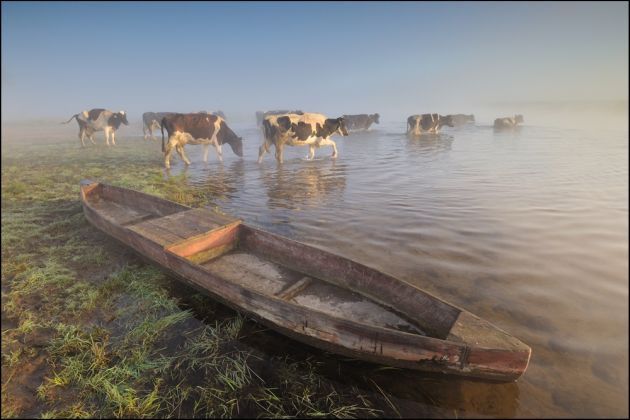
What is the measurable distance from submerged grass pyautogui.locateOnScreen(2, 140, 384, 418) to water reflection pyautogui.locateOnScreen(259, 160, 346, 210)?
4698 millimetres

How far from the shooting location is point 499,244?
19.6ft

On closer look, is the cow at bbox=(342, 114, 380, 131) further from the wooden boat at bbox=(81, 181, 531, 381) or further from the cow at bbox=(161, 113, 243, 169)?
the wooden boat at bbox=(81, 181, 531, 381)

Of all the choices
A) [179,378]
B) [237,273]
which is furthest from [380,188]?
[179,378]

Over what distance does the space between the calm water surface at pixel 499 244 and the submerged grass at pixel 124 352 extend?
1237 mm

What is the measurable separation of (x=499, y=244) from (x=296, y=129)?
1137 centimetres

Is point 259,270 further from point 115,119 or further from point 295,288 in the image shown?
point 115,119

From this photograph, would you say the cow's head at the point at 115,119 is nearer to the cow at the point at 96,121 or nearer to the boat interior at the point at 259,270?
the cow at the point at 96,121


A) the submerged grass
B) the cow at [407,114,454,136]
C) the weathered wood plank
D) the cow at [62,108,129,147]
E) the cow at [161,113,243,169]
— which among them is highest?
the cow at [407,114,454,136]

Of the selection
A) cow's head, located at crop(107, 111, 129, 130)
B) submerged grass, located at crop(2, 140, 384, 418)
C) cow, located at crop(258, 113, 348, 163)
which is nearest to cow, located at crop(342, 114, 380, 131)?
cow, located at crop(258, 113, 348, 163)

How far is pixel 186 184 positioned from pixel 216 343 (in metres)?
9.35

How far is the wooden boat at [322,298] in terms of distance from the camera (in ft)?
9.14

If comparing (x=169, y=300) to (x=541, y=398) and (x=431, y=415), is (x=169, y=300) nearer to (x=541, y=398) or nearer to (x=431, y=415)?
(x=431, y=415)

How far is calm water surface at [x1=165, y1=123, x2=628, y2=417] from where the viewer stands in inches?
119

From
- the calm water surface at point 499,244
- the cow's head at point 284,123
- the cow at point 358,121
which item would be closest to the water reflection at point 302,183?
the calm water surface at point 499,244
